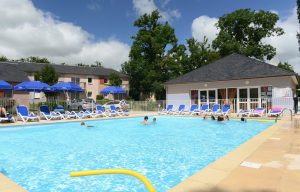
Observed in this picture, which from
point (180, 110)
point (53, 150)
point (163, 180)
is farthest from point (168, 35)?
point (163, 180)

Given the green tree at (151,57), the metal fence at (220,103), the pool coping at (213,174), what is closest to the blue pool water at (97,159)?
Answer: the pool coping at (213,174)

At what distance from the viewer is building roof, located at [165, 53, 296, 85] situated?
2241cm

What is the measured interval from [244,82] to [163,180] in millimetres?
19500

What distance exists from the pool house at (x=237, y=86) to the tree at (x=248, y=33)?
15148 mm

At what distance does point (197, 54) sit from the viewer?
4344cm

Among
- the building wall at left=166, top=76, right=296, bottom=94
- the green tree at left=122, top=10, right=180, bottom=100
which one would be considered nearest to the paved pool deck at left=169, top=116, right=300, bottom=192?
the building wall at left=166, top=76, right=296, bottom=94

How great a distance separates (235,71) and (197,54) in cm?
1886

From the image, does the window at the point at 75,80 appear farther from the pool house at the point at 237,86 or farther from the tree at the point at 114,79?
the pool house at the point at 237,86

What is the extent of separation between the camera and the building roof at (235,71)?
2241cm

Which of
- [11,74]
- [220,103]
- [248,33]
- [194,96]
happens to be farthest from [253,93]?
[11,74]

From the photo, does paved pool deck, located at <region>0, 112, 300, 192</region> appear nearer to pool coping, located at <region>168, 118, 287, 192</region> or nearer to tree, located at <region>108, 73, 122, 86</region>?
pool coping, located at <region>168, 118, 287, 192</region>

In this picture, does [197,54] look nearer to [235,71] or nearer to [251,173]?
[235,71]

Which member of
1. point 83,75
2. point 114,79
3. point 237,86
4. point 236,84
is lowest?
point 237,86

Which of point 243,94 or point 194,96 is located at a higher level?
point 243,94
